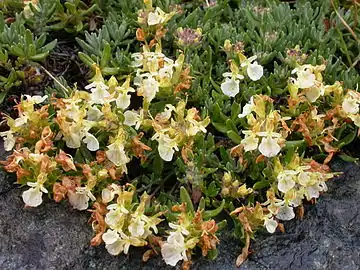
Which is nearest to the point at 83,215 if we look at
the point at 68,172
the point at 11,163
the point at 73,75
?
the point at 68,172

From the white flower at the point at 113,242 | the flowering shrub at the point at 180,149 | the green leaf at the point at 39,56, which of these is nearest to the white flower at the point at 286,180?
the flowering shrub at the point at 180,149

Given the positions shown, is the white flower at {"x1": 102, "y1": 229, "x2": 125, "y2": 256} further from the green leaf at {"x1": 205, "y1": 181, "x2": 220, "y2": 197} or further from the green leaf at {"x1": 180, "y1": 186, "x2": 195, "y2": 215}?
the green leaf at {"x1": 205, "y1": 181, "x2": 220, "y2": 197}

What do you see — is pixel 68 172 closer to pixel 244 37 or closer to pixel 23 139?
pixel 23 139

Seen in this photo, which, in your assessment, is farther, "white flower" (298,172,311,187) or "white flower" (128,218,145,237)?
"white flower" (298,172,311,187)

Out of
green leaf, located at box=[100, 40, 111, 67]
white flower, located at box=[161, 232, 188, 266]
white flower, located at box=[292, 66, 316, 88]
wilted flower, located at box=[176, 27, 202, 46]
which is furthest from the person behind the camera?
wilted flower, located at box=[176, 27, 202, 46]

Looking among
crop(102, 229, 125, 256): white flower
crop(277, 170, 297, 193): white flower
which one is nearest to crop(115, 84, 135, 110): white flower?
crop(102, 229, 125, 256): white flower

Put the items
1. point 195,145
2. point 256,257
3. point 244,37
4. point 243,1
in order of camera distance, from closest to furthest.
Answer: point 256,257 < point 195,145 < point 244,37 < point 243,1

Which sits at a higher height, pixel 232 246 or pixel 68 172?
pixel 68 172
